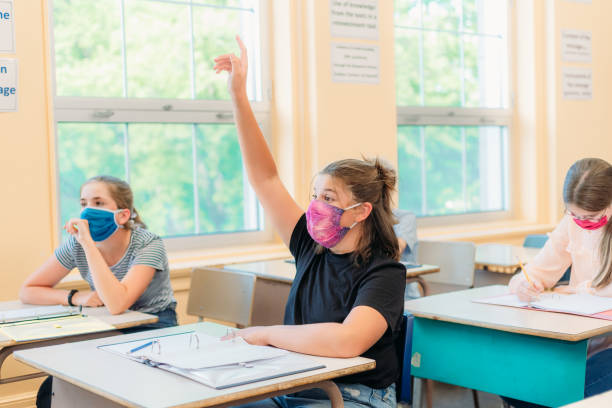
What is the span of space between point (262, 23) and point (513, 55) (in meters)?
2.28

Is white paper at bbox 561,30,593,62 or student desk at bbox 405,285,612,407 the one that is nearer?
student desk at bbox 405,285,612,407

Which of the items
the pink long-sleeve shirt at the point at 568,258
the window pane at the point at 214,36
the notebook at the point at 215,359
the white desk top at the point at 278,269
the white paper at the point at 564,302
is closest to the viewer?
the notebook at the point at 215,359

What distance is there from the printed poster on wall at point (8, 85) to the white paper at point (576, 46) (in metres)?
4.03

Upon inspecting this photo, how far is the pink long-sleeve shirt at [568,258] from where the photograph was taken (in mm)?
2756

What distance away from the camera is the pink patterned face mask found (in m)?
2.04

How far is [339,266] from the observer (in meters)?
2.05

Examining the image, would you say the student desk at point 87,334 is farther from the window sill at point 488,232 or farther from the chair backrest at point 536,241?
the window sill at point 488,232

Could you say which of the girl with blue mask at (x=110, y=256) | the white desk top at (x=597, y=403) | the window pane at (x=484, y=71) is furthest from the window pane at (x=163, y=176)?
the white desk top at (x=597, y=403)

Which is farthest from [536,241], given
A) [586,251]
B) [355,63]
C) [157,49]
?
[157,49]

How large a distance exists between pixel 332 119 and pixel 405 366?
2.32 m

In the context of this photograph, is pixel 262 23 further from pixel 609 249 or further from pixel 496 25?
pixel 609 249

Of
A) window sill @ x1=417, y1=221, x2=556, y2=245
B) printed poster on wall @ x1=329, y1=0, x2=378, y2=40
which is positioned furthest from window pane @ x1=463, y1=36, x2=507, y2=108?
printed poster on wall @ x1=329, y1=0, x2=378, y2=40

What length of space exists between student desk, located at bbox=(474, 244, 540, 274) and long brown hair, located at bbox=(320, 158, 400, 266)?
1.84 metres

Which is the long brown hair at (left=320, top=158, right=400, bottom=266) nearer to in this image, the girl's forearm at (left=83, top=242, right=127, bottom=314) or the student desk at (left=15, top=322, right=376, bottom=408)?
the student desk at (left=15, top=322, right=376, bottom=408)
